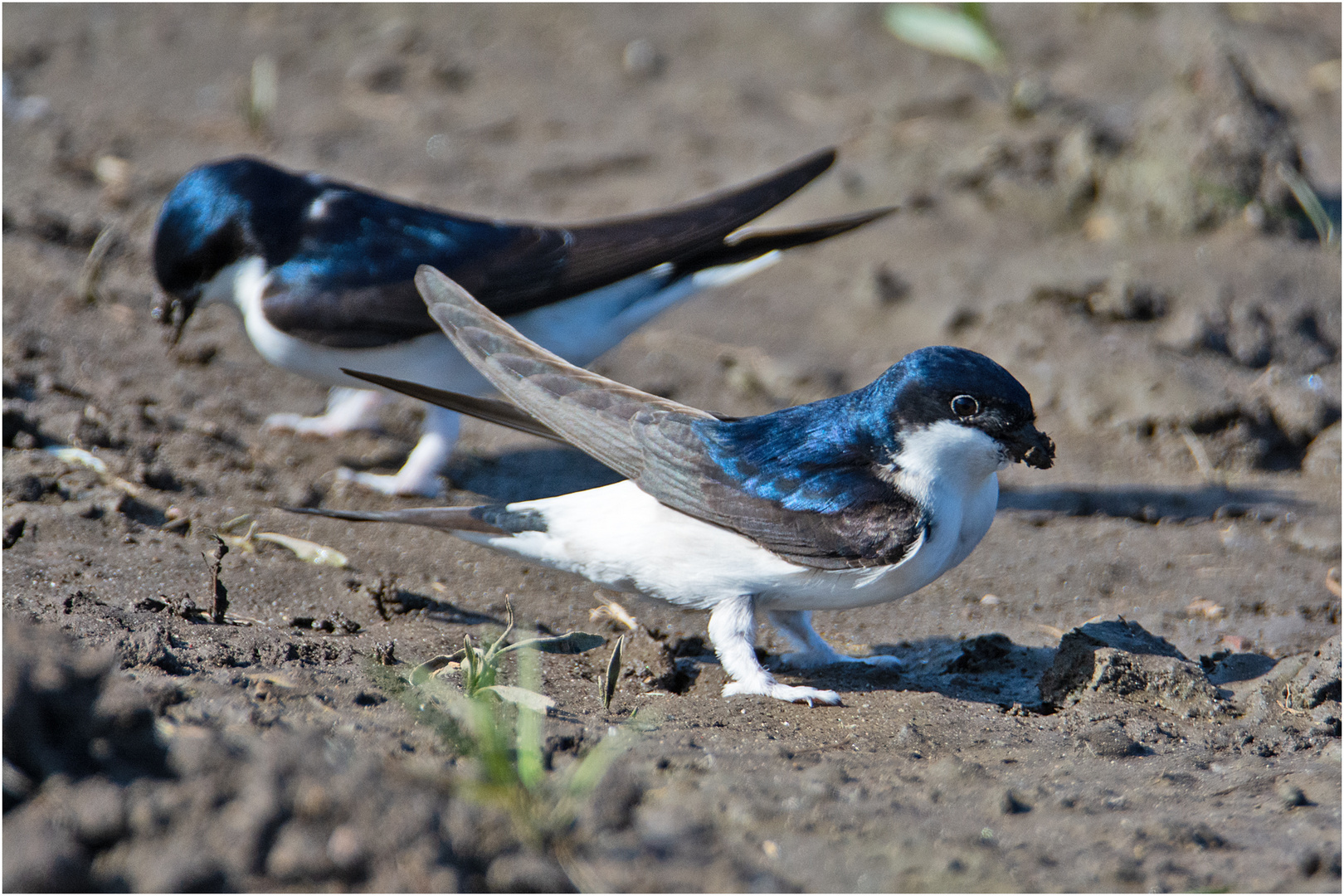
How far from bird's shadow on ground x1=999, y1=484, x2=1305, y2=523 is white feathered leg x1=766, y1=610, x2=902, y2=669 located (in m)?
1.38

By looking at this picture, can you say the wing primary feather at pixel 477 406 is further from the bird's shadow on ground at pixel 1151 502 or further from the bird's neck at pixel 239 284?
the bird's shadow on ground at pixel 1151 502

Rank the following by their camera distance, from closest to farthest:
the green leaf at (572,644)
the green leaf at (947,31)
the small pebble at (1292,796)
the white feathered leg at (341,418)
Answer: the small pebble at (1292,796) → the green leaf at (572,644) → the white feathered leg at (341,418) → the green leaf at (947,31)

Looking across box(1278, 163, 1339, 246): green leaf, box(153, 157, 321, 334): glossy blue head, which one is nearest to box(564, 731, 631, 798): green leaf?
box(153, 157, 321, 334): glossy blue head

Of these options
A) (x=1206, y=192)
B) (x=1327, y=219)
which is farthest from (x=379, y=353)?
(x=1327, y=219)

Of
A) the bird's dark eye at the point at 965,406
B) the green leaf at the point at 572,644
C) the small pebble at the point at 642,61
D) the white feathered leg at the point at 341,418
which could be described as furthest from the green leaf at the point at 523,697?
the small pebble at the point at 642,61

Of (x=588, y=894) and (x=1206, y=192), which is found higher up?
(x=1206, y=192)

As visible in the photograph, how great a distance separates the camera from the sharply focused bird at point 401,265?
4539 mm

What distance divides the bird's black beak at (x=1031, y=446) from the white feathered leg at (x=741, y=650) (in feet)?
2.75

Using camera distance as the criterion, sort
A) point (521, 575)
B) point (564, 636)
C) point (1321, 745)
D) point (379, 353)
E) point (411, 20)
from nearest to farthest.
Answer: point (1321, 745) → point (564, 636) → point (521, 575) → point (379, 353) → point (411, 20)

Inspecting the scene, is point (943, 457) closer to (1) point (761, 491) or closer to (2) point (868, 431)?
(2) point (868, 431)

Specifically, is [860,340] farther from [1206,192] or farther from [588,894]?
[588,894]

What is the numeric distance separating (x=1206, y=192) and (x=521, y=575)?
3954mm

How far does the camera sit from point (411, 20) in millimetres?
8398

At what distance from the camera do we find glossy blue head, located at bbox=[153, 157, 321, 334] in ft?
15.1
